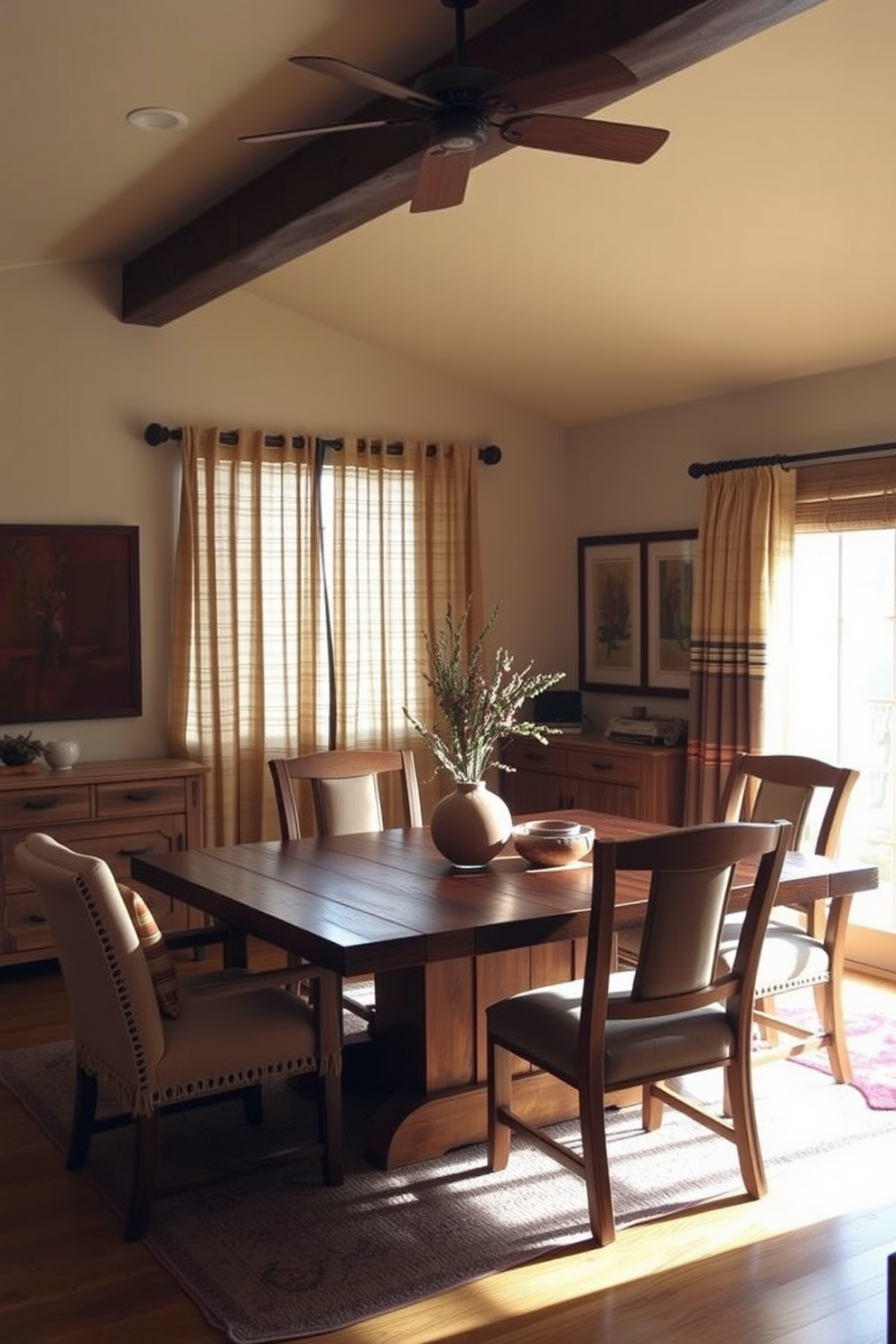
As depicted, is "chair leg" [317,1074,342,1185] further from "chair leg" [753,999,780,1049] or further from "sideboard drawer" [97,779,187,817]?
"sideboard drawer" [97,779,187,817]

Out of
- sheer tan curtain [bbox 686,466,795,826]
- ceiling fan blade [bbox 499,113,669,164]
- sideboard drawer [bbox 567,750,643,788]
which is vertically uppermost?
ceiling fan blade [bbox 499,113,669,164]

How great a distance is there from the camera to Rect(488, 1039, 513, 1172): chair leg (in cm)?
330

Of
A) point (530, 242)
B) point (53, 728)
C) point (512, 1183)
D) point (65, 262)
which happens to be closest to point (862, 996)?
point (512, 1183)

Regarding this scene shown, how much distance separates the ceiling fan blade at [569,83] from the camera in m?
2.58

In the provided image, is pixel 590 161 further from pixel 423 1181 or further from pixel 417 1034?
pixel 423 1181

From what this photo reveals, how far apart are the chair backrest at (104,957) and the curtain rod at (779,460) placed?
336 cm

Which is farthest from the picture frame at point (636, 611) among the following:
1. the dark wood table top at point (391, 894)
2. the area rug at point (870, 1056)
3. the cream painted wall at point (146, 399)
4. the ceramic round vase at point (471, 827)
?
the ceramic round vase at point (471, 827)

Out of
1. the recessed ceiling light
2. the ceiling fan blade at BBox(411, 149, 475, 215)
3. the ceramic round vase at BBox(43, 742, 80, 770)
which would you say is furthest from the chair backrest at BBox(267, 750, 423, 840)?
the recessed ceiling light

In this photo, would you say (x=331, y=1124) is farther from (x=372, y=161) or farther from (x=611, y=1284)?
(x=372, y=161)

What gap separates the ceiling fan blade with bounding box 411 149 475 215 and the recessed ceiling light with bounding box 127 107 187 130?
90cm

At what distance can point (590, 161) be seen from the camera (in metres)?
4.12

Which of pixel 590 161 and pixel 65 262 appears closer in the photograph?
pixel 590 161

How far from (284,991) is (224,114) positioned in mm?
2469

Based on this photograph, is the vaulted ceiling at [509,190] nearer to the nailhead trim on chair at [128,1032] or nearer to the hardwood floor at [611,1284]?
the nailhead trim on chair at [128,1032]
